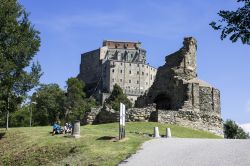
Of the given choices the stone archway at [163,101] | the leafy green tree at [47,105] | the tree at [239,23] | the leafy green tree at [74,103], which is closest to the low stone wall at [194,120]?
the stone archway at [163,101]

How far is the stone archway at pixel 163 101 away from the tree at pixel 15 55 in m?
19.6

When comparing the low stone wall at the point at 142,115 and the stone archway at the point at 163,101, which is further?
the stone archway at the point at 163,101

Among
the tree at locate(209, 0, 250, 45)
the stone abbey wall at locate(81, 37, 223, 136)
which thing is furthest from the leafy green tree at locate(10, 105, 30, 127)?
the tree at locate(209, 0, 250, 45)

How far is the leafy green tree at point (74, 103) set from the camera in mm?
91125

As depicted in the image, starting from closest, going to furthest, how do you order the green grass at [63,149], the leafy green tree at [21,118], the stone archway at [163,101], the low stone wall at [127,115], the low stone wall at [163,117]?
the green grass at [63,149], the low stone wall at [163,117], the low stone wall at [127,115], the stone archway at [163,101], the leafy green tree at [21,118]

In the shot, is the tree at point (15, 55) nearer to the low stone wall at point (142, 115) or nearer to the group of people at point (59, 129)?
the group of people at point (59, 129)

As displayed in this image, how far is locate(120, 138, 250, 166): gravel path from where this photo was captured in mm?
18016

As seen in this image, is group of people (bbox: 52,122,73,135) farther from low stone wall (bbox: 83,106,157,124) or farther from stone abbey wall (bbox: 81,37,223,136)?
stone abbey wall (bbox: 81,37,223,136)

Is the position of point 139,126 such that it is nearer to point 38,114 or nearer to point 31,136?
point 31,136

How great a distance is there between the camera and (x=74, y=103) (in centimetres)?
9950

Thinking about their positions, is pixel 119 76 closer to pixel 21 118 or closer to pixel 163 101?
pixel 21 118

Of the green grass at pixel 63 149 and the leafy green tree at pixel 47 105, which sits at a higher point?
the leafy green tree at pixel 47 105

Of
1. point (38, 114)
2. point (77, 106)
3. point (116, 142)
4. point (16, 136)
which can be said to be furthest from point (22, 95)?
point (77, 106)

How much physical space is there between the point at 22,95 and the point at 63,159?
1359 cm
